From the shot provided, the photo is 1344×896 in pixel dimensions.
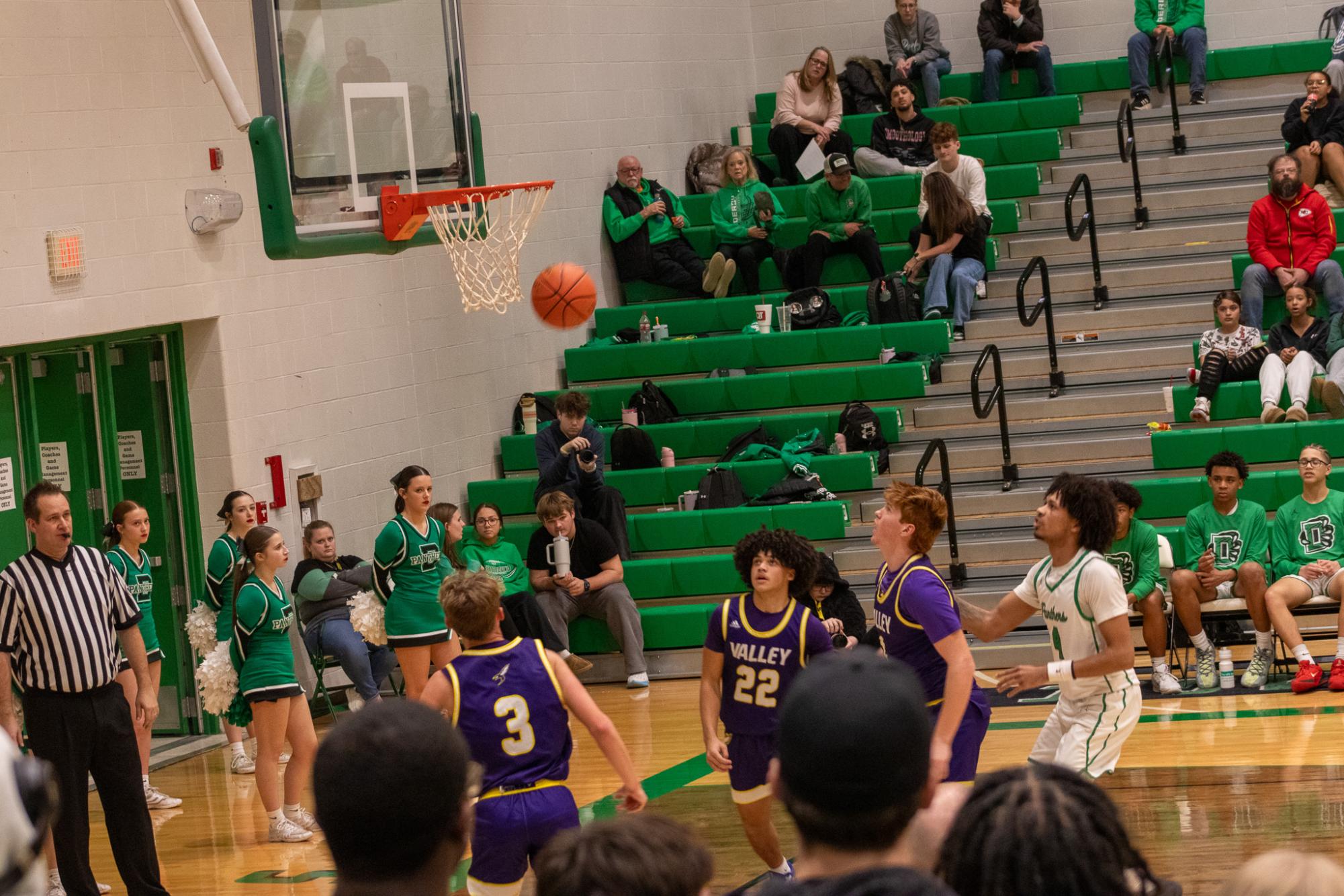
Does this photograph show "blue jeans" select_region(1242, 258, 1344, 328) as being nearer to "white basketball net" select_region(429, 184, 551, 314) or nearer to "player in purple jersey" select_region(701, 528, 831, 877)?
"white basketball net" select_region(429, 184, 551, 314)

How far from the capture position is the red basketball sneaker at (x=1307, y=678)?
29.7ft

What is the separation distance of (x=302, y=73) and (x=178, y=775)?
14.4 ft

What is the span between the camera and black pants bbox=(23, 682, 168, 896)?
638 centimetres

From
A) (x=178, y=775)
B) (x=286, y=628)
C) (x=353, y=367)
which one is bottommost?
(x=178, y=775)

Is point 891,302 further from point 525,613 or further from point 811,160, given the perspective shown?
point 525,613

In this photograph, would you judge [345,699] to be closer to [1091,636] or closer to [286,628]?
[286,628]

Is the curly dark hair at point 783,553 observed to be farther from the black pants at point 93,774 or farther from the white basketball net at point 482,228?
the white basketball net at point 482,228

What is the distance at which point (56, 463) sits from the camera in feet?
32.3

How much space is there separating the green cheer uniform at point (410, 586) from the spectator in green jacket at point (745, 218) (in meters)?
5.60

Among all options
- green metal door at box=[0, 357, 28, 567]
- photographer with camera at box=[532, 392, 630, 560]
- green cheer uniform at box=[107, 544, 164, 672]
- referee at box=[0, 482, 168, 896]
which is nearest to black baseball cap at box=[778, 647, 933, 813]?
referee at box=[0, 482, 168, 896]

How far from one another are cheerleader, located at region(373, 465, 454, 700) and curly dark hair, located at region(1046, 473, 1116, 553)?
4421 millimetres

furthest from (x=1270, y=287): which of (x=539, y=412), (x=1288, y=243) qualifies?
(x=539, y=412)

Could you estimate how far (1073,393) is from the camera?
40.8 feet

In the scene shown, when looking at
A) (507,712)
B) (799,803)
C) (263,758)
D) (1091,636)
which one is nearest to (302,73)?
(263,758)
